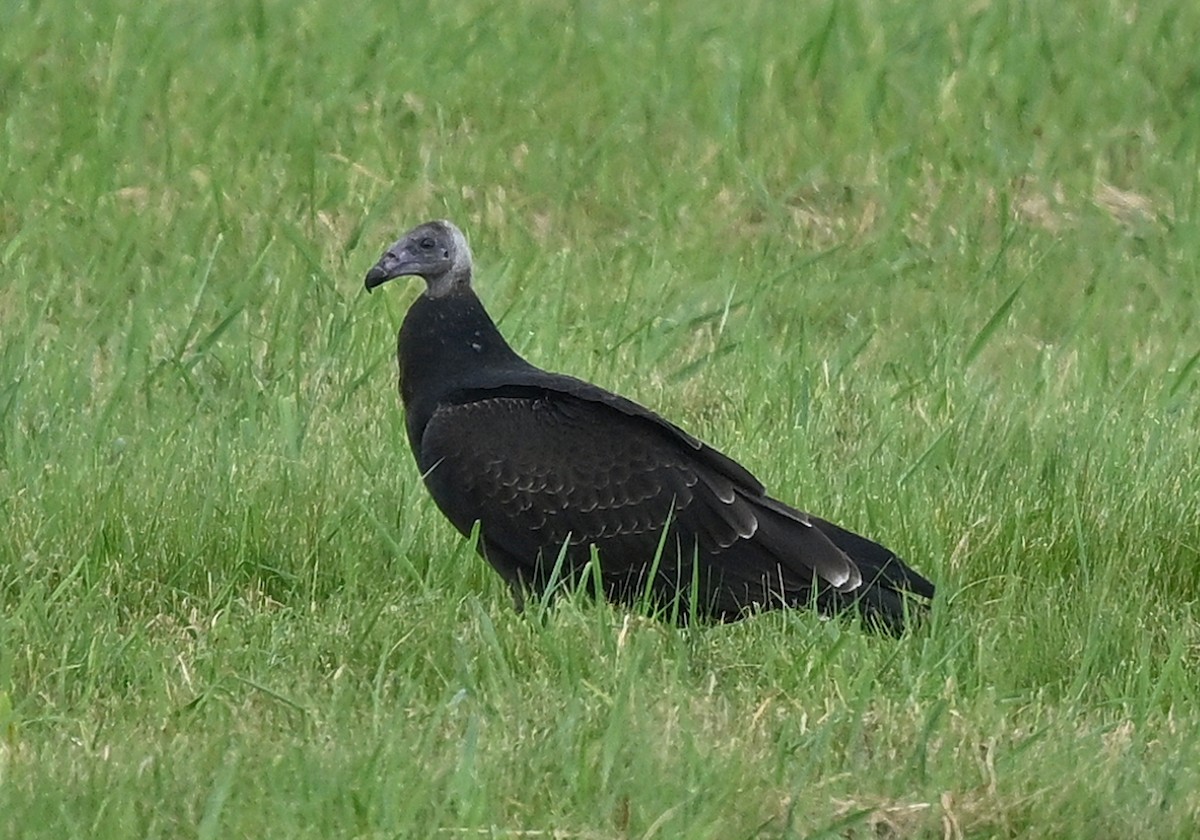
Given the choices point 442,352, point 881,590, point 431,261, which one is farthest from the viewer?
point 431,261

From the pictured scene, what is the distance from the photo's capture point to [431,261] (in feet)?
17.9

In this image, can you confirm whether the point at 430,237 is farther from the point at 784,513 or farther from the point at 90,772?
the point at 90,772

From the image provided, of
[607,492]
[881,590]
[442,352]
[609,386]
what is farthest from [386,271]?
[881,590]

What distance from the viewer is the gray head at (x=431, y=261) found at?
5.42m

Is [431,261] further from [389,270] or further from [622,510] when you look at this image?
[622,510]

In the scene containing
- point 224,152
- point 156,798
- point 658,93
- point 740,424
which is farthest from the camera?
point 658,93

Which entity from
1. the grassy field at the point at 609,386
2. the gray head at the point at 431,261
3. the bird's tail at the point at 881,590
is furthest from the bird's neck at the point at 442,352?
the bird's tail at the point at 881,590

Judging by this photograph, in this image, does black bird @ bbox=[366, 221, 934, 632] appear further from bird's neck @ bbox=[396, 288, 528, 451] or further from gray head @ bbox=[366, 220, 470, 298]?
gray head @ bbox=[366, 220, 470, 298]

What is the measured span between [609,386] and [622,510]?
163cm

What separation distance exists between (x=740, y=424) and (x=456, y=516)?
1513 mm

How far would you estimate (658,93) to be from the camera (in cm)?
907

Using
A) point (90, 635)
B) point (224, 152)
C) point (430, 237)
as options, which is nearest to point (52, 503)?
point (90, 635)

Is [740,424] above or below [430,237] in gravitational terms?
below

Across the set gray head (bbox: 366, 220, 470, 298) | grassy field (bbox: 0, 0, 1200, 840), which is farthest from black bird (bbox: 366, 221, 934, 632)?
gray head (bbox: 366, 220, 470, 298)
